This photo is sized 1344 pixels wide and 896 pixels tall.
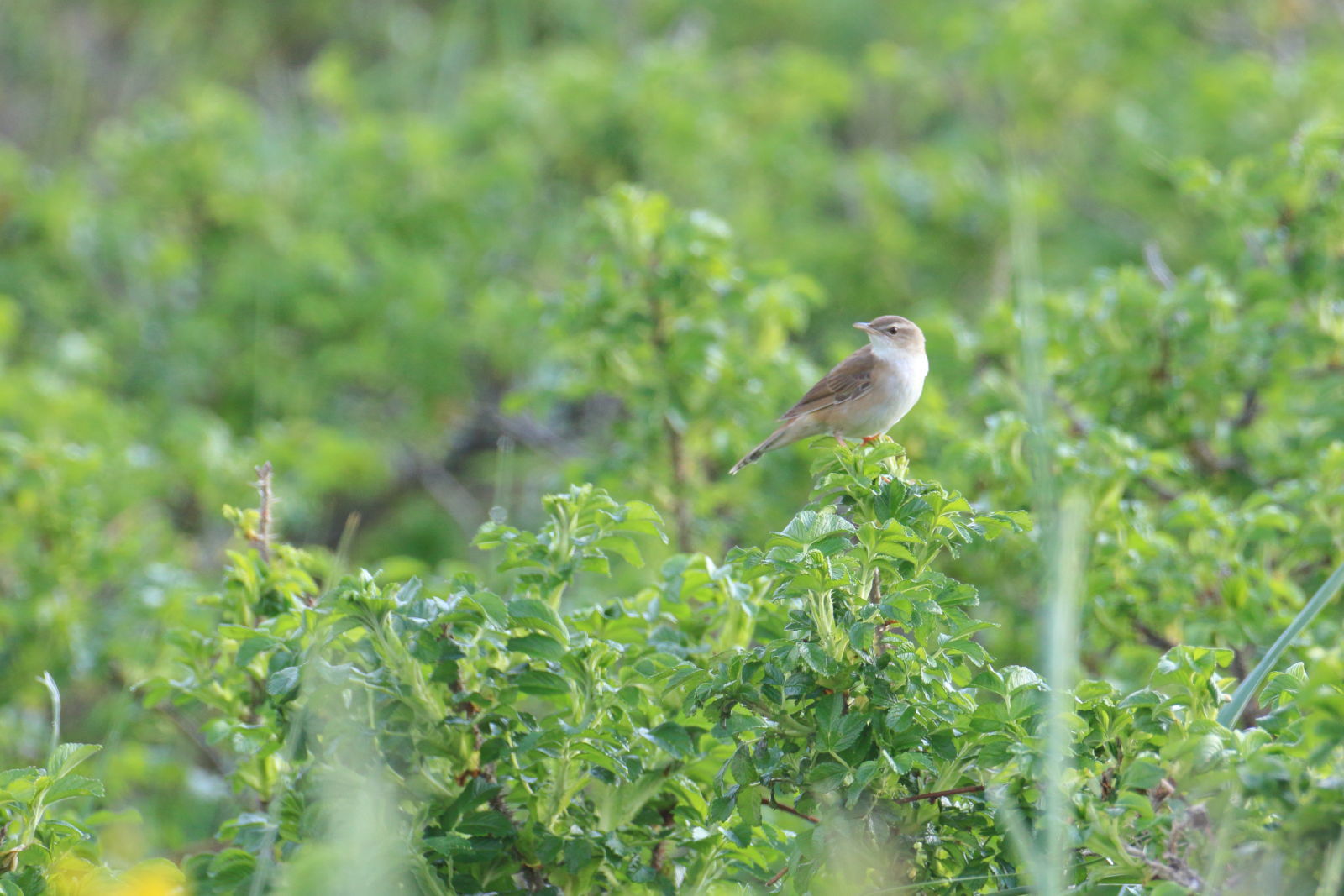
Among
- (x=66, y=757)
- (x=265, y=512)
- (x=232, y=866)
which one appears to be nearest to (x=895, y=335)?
(x=265, y=512)

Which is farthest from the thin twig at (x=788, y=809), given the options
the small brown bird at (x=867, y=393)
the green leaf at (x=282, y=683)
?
the small brown bird at (x=867, y=393)

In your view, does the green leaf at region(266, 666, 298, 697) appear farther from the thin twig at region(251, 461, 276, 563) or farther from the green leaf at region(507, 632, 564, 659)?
the thin twig at region(251, 461, 276, 563)

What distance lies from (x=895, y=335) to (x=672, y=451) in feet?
3.59

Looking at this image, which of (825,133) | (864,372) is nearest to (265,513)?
(864,372)

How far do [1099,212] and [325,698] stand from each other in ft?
26.6

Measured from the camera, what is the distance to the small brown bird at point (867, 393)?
4.20 m

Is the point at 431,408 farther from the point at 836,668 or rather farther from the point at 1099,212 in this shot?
the point at 836,668

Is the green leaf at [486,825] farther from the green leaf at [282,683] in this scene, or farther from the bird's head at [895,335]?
the bird's head at [895,335]

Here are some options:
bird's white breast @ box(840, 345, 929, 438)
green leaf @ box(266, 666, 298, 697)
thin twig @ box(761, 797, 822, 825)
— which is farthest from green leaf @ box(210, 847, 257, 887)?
bird's white breast @ box(840, 345, 929, 438)

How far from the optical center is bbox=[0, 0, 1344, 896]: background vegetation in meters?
2.47

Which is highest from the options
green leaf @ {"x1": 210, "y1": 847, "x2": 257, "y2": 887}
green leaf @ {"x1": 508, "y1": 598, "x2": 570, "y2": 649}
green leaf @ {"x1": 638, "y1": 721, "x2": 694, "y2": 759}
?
green leaf @ {"x1": 508, "y1": 598, "x2": 570, "y2": 649}

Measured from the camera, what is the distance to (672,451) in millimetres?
5270

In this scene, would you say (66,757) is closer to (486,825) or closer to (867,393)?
(486,825)

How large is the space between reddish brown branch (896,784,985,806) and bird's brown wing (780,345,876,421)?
193 cm
